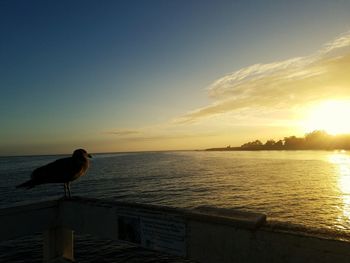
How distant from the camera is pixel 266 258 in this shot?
133 inches

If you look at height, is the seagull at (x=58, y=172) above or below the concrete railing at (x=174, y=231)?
above

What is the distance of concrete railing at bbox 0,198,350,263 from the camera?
127 inches

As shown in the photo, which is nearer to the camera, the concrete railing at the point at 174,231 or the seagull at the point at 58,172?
the concrete railing at the point at 174,231

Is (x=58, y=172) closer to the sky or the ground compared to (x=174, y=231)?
closer to the sky

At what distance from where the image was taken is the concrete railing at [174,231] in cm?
323

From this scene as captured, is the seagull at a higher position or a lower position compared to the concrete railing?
higher

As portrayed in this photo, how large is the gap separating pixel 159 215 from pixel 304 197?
102 ft

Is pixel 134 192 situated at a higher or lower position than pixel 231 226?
lower

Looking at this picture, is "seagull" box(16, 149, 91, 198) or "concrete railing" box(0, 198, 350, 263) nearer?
"concrete railing" box(0, 198, 350, 263)

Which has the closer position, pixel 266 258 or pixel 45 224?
pixel 266 258

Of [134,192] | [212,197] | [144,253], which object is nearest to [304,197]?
[212,197]

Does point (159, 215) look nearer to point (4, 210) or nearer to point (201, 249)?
point (201, 249)

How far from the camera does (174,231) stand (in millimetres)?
4160

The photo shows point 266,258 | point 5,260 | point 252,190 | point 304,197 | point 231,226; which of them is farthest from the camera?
point 252,190
